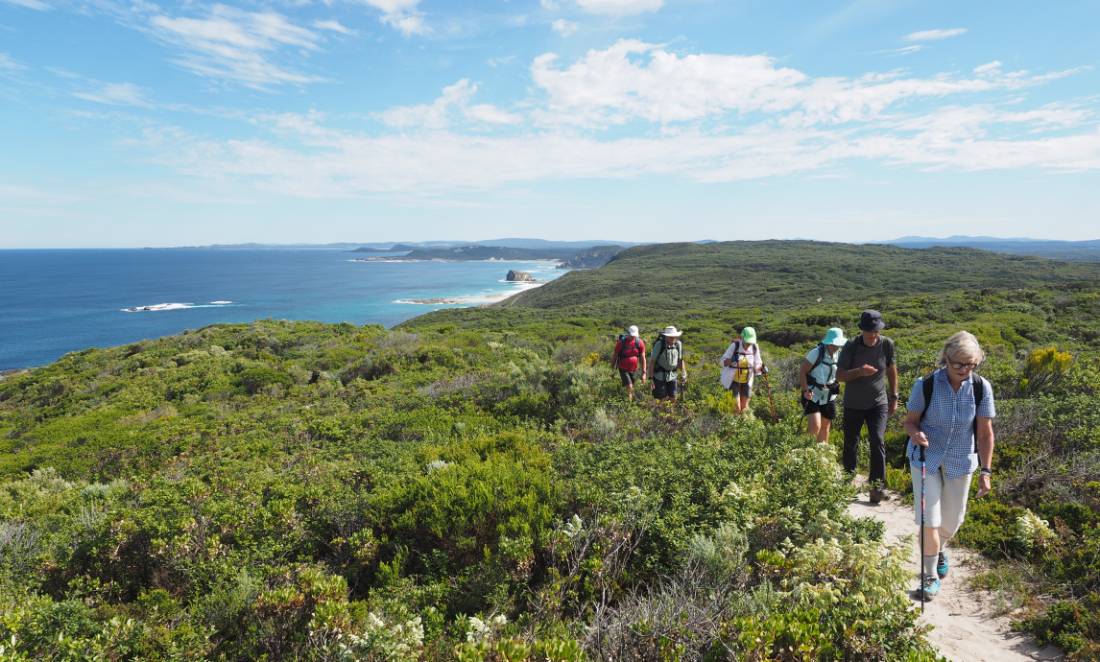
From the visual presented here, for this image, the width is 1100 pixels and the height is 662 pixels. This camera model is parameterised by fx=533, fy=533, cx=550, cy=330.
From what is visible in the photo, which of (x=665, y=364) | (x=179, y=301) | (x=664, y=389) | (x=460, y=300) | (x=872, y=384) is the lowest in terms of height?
(x=460, y=300)

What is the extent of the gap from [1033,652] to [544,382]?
718 centimetres

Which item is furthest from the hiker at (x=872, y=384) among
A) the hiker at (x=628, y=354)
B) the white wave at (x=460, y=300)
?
the white wave at (x=460, y=300)

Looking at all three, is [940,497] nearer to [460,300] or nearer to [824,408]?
[824,408]

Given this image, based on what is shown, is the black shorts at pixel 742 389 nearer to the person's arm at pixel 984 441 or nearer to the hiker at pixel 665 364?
the hiker at pixel 665 364

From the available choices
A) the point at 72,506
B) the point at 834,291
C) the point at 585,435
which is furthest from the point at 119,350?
the point at 834,291

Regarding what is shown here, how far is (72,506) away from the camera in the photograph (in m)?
5.87

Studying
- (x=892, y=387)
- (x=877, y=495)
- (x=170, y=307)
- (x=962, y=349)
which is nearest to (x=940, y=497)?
(x=962, y=349)

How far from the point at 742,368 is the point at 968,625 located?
415 centimetres

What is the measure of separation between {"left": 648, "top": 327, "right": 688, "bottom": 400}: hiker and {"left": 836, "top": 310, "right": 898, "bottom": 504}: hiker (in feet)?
9.44

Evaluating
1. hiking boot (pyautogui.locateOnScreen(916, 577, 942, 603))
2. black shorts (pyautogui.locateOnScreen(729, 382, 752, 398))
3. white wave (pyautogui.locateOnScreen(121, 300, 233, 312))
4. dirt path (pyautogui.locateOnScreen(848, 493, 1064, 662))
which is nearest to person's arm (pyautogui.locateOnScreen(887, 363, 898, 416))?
dirt path (pyautogui.locateOnScreen(848, 493, 1064, 662))

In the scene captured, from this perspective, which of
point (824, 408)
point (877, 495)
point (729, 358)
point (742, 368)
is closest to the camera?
point (877, 495)

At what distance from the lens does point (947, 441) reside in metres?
3.99

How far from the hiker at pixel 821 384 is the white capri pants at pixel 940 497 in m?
2.05

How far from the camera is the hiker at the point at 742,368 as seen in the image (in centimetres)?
756
